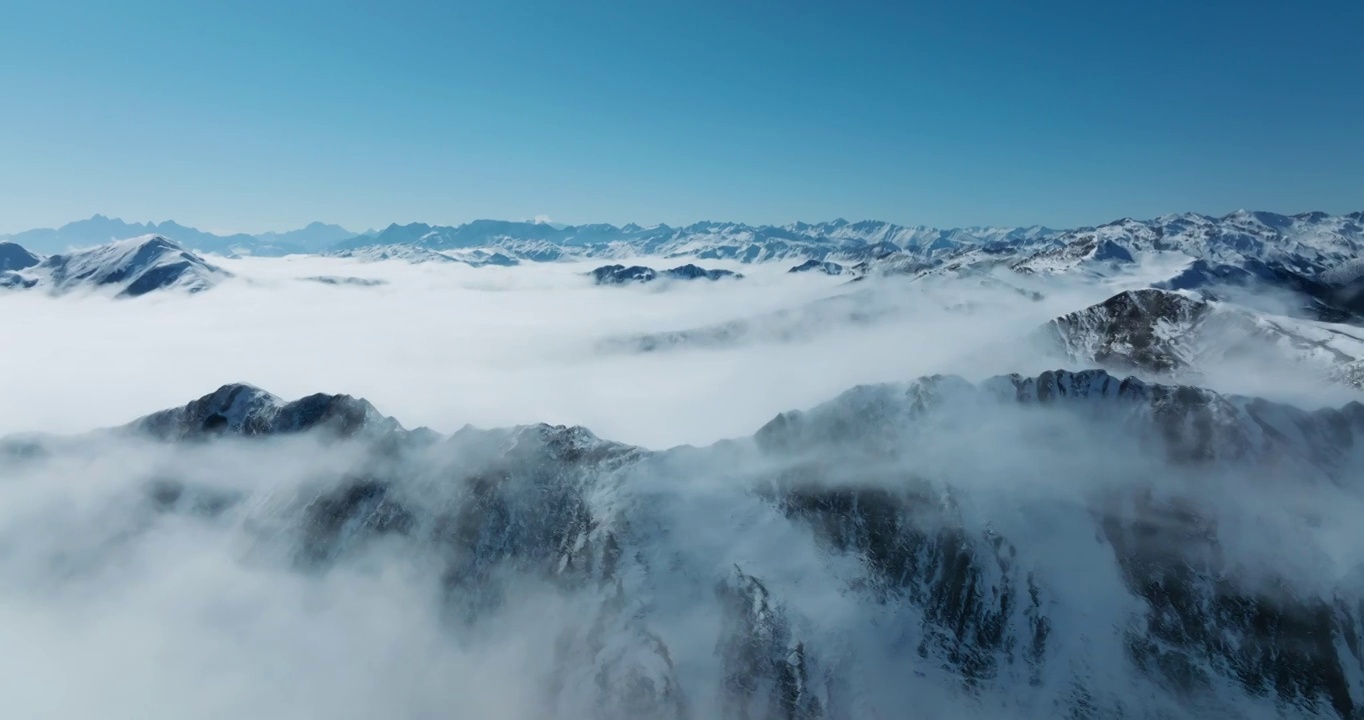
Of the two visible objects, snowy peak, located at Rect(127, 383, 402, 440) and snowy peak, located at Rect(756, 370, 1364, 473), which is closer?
snowy peak, located at Rect(756, 370, 1364, 473)

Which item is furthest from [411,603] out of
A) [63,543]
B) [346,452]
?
[63,543]

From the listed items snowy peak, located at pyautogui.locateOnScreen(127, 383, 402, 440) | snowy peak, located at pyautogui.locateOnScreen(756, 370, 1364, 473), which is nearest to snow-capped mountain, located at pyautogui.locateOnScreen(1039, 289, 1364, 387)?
snowy peak, located at pyautogui.locateOnScreen(756, 370, 1364, 473)

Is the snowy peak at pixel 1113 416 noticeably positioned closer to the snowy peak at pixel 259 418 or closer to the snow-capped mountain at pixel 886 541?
the snow-capped mountain at pixel 886 541

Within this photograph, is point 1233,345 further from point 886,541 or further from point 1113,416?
point 886,541

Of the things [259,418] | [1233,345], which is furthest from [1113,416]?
[259,418]

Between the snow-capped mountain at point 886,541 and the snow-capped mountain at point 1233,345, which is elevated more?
the snow-capped mountain at point 1233,345

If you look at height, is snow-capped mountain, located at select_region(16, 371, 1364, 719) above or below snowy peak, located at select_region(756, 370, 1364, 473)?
below

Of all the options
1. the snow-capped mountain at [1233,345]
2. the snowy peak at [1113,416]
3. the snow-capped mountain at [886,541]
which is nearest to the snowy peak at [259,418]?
the snow-capped mountain at [886,541]

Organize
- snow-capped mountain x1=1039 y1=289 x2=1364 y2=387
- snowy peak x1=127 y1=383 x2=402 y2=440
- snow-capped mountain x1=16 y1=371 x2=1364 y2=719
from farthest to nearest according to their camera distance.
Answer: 1. snow-capped mountain x1=1039 y1=289 x2=1364 y2=387
2. snowy peak x1=127 y1=383 x2=402 y2=440
3. snow-capped mountain x1=16 y1=371 x2=1364 y2=719

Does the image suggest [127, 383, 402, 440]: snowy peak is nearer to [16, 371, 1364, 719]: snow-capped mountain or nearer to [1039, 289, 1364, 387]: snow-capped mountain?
[16, 371, 1364, 719]: snow-capped mountain
